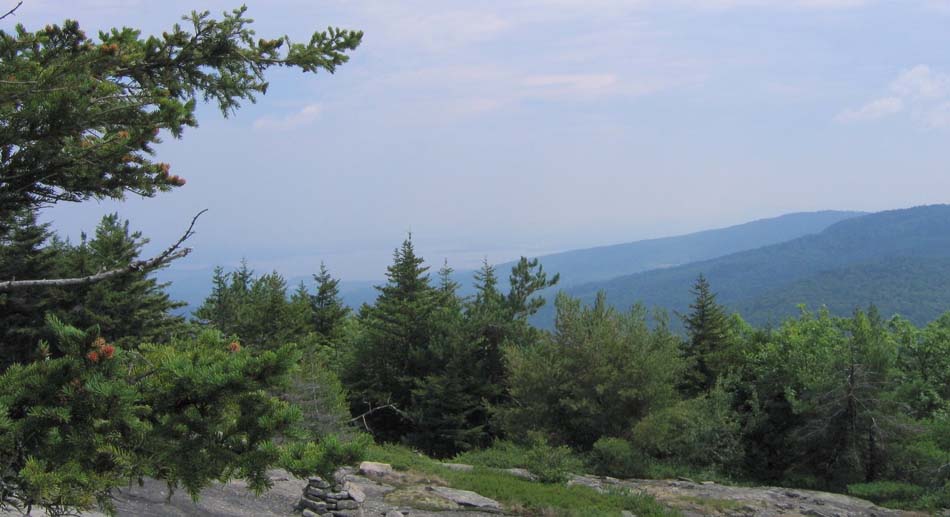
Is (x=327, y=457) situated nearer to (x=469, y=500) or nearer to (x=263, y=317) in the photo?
(x=469, y=500)

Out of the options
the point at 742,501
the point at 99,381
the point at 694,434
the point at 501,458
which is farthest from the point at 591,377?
the point at 99,381

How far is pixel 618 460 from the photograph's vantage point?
22.8 m

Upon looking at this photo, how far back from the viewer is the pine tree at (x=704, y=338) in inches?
1273

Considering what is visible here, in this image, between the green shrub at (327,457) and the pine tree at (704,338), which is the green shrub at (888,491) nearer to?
the pine tree at (704,338)

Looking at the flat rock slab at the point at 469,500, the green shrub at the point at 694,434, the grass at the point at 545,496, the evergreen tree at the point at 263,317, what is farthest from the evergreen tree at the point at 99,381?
the evergreen tree at the point at 263,317

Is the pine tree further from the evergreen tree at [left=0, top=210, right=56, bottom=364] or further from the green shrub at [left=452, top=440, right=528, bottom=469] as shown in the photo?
the evergreen tree at [left=0, top=210, right=56, bottom=364]

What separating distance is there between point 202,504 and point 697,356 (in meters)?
25.3

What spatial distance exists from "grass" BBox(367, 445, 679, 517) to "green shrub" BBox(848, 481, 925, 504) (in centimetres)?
913

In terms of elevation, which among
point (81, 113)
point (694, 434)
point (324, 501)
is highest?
point (81, 113)

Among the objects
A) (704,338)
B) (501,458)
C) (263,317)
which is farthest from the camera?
(263,317)

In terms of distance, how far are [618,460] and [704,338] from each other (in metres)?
13.3

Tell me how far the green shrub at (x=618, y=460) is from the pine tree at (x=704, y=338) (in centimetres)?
963

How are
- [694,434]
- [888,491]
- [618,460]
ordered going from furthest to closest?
[694,434] < [618,460] < [888,491]

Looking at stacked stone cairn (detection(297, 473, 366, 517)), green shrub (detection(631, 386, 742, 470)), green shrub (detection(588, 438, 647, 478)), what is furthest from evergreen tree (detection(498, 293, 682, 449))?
stacked stone cairn (detection(297, 473, 366, 517))
